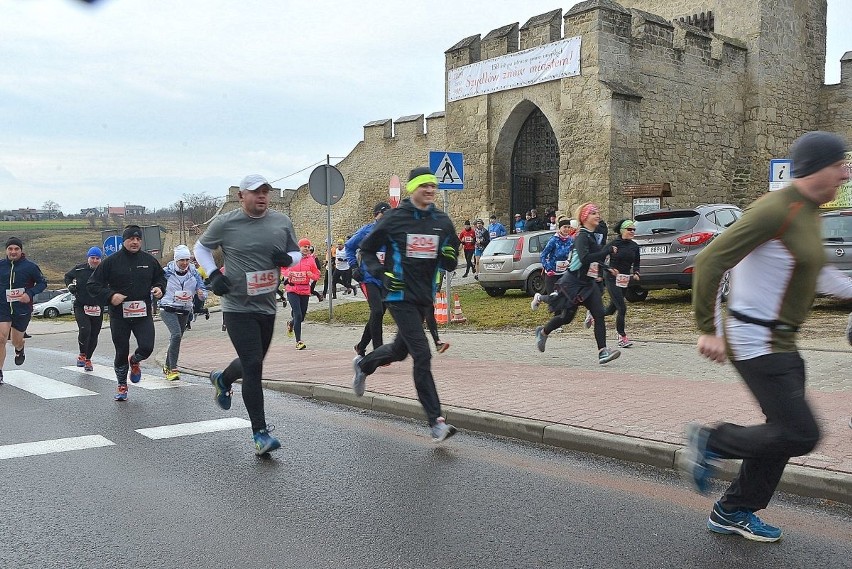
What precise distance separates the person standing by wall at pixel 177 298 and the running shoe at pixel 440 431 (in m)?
5.03

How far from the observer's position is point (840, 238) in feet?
40.4

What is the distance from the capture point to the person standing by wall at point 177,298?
1014cm

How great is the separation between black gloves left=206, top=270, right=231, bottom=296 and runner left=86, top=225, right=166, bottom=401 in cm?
321

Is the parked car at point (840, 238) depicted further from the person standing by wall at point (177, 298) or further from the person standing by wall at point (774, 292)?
the person standing by wall at point (774, 292)

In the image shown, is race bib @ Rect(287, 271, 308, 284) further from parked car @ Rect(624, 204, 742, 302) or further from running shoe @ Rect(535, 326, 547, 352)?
parked car @ Rect(624, 204, 742, 302)

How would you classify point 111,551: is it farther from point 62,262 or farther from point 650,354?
point 62,262

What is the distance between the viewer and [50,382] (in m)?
10.4

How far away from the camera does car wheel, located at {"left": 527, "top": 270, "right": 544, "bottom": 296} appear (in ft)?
60.0

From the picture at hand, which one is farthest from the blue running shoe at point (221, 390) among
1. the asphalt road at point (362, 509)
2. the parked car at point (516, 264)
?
the parked car at point (516, 264)

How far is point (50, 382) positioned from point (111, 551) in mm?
7143

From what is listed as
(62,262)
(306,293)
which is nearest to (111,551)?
(306,293)

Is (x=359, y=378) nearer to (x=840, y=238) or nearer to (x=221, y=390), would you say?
(x=221, y=390)

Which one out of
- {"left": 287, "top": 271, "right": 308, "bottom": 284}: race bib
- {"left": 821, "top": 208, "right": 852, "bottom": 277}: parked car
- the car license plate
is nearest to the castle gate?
the car license plate

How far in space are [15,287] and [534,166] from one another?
704 inches
